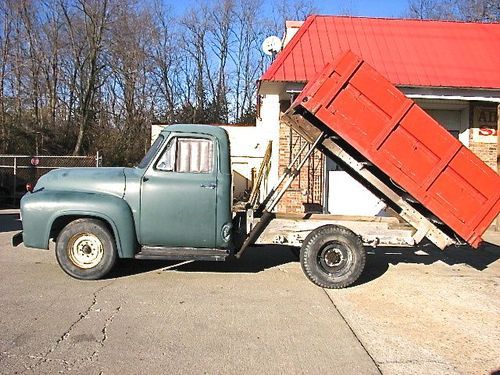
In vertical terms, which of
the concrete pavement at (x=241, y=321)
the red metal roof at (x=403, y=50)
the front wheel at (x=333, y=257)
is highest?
the red metal roof at (x=403, y=50)

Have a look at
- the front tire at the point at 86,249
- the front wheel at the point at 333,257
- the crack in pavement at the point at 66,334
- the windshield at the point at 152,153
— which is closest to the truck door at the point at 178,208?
the windshield at the point at 152,153

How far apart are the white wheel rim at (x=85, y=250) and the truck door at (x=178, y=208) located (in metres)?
0.60

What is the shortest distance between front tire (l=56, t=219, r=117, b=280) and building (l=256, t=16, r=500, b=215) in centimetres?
670

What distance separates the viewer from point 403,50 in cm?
1391

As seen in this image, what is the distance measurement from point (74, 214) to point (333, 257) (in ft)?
11.7

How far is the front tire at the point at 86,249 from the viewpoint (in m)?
6.77

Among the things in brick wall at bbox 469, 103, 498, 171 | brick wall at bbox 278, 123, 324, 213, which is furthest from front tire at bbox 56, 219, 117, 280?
brick wall at bbox 469, 103, 498, 171

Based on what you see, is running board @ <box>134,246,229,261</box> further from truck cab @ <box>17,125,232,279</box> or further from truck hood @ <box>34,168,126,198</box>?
truck hood @ <box>34,168,126,198</box>

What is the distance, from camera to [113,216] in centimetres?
669

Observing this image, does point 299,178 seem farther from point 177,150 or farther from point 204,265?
point 177,150

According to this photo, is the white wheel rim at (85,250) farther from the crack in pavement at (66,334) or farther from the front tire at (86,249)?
the crack in pavement at (66,334)

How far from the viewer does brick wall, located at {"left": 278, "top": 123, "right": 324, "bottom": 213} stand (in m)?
13.5

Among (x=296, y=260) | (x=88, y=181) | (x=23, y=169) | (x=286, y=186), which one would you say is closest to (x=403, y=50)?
(x=296, y=260)

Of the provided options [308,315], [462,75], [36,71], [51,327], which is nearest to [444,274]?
[308,315]
